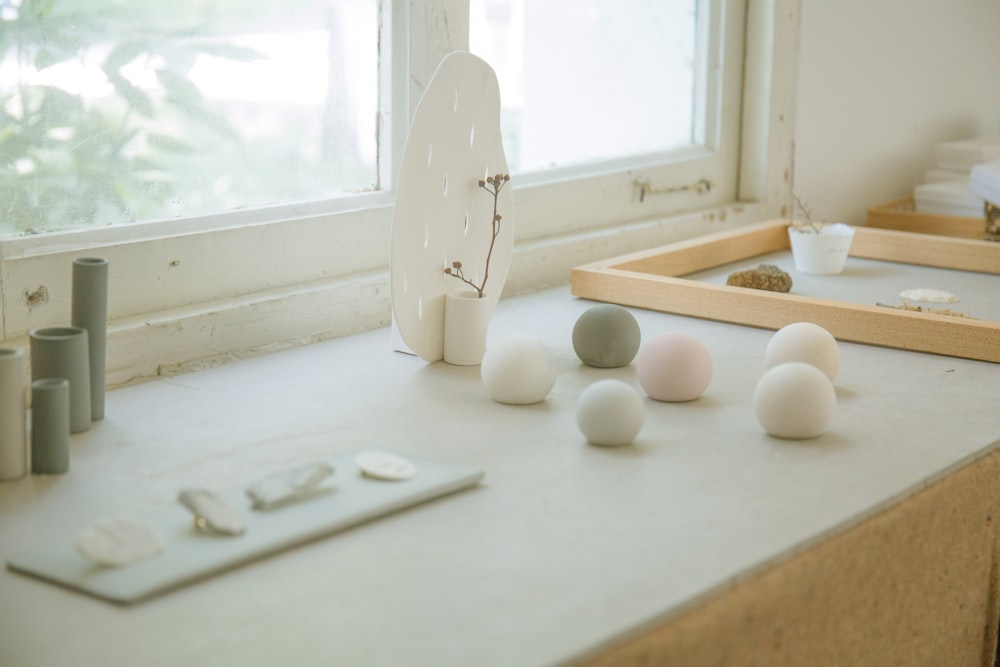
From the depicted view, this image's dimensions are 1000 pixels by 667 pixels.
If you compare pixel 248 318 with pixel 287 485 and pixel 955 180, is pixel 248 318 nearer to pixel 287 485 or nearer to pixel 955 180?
pixel 287 485

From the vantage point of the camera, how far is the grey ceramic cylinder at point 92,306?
92cm

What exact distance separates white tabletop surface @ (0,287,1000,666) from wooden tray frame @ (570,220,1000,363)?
1.0 inches

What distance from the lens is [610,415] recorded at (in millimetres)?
895

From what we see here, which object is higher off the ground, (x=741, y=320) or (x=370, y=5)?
(x=370, y=5)

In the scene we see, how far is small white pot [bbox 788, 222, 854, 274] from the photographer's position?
1573 millimetres

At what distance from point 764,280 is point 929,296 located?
0.67ft

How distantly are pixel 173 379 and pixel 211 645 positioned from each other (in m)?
0.56

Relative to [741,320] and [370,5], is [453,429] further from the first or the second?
[370,5]

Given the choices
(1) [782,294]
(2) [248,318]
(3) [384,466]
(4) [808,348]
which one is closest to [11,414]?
(3) [384,466]

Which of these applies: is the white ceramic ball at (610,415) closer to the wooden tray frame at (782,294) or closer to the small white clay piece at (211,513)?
the small white clay piece at (211,513)

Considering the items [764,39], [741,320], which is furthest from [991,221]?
[741,320]

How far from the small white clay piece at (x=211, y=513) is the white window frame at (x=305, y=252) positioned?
38 centimetres

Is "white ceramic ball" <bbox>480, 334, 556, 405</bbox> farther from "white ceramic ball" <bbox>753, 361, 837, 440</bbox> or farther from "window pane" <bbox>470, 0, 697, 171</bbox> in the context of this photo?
"window pane" <bbox>470, 0, 697, 171</bbox>

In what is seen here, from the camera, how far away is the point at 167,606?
0.63 meters
